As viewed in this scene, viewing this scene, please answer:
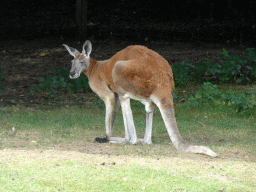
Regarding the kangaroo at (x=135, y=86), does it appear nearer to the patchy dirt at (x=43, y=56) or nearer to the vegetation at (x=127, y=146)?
the vegetation at (x=127, y=146)

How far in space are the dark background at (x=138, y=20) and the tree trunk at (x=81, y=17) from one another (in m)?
0.89

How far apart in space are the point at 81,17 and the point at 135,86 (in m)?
8.57

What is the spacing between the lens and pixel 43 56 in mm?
12203

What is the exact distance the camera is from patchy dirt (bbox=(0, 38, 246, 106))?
9.37m

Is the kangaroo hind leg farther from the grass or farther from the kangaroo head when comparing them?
the kangaroo head

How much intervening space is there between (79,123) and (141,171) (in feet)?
10.5

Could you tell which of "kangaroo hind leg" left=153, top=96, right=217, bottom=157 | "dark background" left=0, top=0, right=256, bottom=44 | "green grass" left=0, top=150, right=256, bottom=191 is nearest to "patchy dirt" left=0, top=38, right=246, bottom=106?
"dark background" left=0, top=0, right=256, bottom=44

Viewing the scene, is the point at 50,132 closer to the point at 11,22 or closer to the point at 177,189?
the point at 177,189

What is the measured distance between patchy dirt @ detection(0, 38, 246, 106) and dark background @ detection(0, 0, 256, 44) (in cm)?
81

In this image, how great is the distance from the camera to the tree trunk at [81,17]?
1291 centimetres

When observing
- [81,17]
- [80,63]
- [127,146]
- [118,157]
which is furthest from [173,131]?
[81,17]

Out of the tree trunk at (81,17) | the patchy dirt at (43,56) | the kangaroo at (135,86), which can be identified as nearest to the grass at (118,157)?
the kangaroo at (135,86)

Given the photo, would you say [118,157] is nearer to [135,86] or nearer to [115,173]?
[115,173]

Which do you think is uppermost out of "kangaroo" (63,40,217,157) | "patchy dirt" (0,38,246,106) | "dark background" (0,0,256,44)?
"kangaroo" (63,40,217,157)
